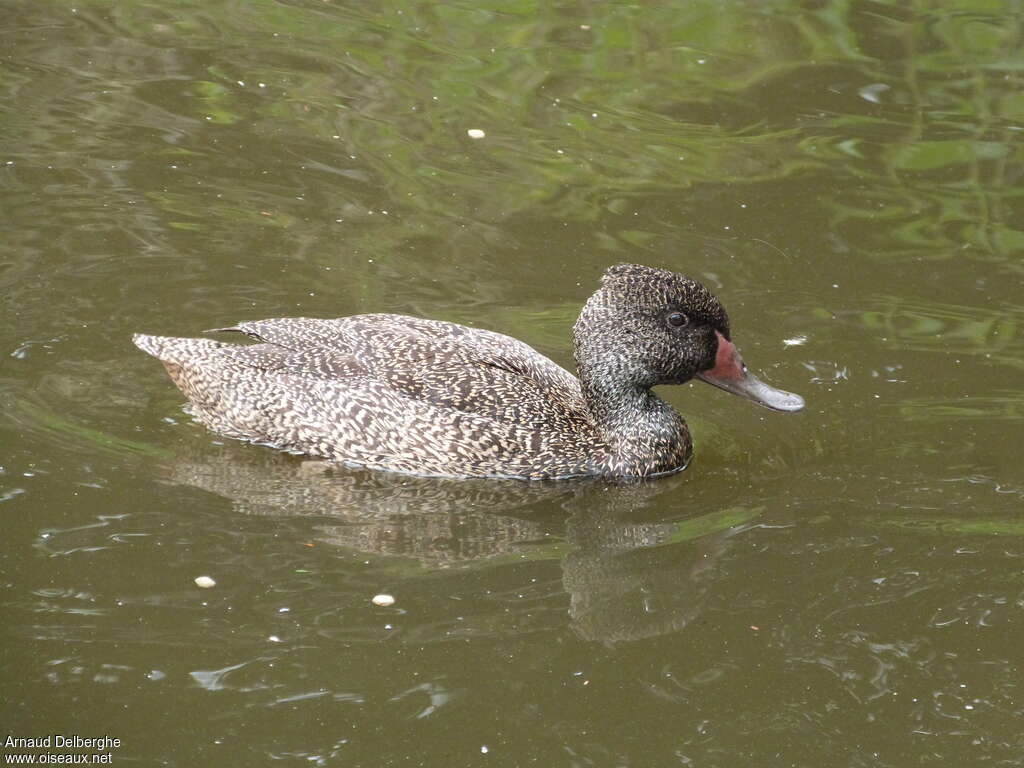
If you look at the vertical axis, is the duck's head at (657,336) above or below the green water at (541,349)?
above

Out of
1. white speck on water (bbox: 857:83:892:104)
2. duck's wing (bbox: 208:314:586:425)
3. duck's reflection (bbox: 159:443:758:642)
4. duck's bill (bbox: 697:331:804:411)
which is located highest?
white speck on water (bbox: 857:83:892:104)

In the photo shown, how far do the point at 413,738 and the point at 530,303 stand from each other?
4.46 m

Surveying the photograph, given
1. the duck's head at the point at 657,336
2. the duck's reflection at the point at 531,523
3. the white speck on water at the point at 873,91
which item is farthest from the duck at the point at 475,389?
the white speck on water at the point at 873,91

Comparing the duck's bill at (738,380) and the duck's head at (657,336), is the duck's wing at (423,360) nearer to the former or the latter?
the duck's head at (657,336)

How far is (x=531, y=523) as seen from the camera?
7891mm

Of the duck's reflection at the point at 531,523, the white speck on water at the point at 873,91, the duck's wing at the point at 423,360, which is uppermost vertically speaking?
the white speck on water at the point at 873,91

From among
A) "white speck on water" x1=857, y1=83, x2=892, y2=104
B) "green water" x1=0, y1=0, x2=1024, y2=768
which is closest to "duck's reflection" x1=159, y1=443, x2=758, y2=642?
"green water" x1=0, y1=0, x2=1024, y2=768

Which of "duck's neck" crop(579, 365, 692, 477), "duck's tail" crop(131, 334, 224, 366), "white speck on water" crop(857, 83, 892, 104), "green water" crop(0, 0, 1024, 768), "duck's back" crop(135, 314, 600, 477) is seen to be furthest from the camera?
"white speck on water" crop(857, 83, 892, 104)

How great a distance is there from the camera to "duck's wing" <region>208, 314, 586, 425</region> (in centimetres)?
839

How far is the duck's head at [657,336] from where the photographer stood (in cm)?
838

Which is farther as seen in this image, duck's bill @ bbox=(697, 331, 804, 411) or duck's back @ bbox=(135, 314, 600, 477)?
duck's bill @ bbox=(697, 331, 804, 411)

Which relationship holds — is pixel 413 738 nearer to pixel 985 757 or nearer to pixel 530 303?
pixel 985 757

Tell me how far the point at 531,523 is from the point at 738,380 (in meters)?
1.51

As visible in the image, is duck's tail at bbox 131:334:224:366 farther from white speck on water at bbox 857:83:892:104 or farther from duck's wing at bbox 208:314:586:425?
white speck on water at bbox 857:83:892:104
